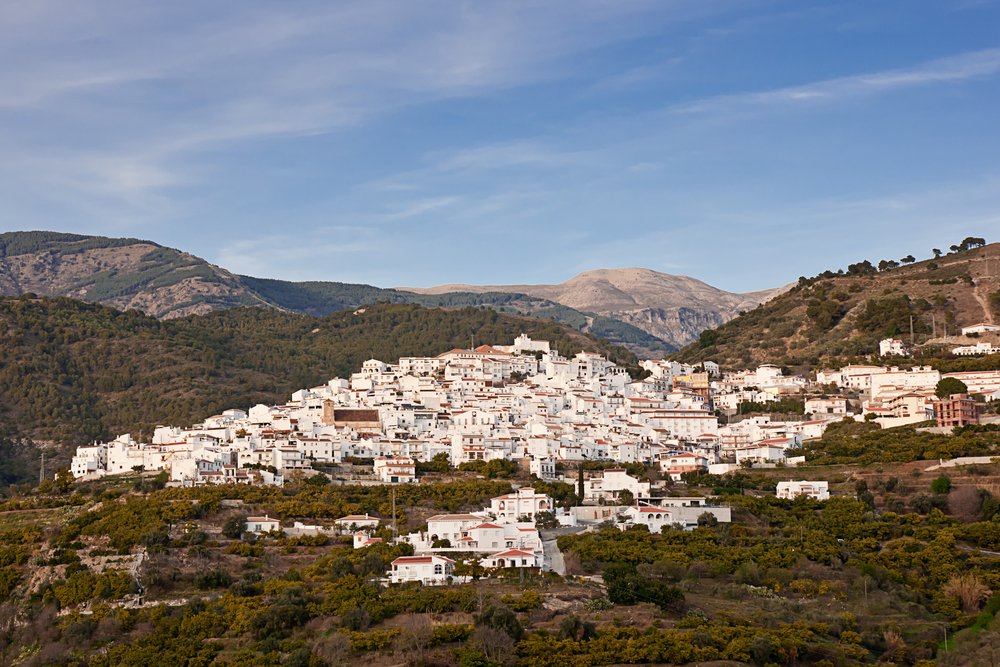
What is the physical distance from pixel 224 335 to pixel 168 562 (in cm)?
6960

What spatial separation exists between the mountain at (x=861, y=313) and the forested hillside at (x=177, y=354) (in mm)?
8886

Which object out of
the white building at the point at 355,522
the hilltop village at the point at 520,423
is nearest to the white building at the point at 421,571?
the white building at the point at 355,522

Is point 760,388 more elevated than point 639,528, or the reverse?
point 760,388

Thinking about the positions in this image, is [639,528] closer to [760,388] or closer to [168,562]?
[168,562]

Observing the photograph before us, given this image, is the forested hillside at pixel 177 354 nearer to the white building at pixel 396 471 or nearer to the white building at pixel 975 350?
the white building at pixel 975 350

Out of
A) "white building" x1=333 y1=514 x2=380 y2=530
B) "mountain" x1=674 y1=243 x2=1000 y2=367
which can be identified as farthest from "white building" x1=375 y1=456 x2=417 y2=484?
"mountain" x1=674 y1=243 x2=1000 y2=367

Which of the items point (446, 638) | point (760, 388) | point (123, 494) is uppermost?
point (760, 388)

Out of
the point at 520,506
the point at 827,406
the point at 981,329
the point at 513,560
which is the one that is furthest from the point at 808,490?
the point at 981,329

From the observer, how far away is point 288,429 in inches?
2594

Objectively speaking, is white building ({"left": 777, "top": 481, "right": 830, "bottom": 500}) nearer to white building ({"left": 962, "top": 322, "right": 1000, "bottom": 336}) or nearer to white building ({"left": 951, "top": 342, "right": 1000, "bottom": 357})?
white building ({"left": 951, "top": 342, "right": 1000, "bottom": 357})

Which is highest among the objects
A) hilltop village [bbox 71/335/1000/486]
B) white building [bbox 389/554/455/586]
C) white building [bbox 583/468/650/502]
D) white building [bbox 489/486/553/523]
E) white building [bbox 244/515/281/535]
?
hilltop village [bbox 71/335/1000/486]

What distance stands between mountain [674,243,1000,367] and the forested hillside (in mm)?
8886

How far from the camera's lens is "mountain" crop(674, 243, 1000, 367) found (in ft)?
283

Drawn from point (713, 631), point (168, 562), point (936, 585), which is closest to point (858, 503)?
point (936, 585)
